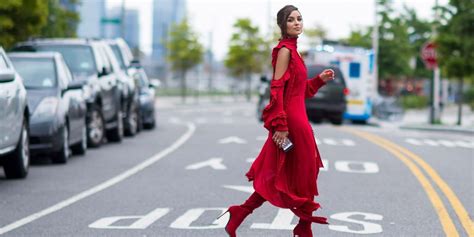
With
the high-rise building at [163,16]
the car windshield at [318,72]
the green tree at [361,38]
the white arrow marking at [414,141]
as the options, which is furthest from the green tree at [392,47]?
the high-rise building at [163,16]

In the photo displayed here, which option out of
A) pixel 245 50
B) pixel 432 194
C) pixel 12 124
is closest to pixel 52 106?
pixel 12 124

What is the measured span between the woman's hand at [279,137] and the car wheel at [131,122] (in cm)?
1655

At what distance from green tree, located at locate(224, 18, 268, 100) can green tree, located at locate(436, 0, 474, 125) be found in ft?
168

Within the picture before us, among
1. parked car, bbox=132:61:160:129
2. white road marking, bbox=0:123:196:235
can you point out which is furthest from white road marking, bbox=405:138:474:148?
parked car, bbox=132:61:160:129

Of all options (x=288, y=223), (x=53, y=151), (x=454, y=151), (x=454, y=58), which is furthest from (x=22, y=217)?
(x=454, y=58)

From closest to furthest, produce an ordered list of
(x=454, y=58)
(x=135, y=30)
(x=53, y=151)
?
(x=53, y=151) < (x=454, y=58) < (x=135, y=30)

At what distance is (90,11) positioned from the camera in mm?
93312

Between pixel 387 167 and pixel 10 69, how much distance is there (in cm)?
586

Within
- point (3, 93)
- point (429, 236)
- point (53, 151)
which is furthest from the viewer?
point (53, 151)

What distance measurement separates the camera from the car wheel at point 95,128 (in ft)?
63.2

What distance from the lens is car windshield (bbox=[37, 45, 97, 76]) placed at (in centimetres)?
2012

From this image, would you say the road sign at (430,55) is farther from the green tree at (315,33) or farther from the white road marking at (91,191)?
the green tree at (315,33)

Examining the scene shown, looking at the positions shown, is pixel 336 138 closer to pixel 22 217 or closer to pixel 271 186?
pixel 22 217

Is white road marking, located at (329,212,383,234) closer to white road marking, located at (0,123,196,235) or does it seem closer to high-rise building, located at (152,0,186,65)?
white road marking, located at (0,123,196,235)
